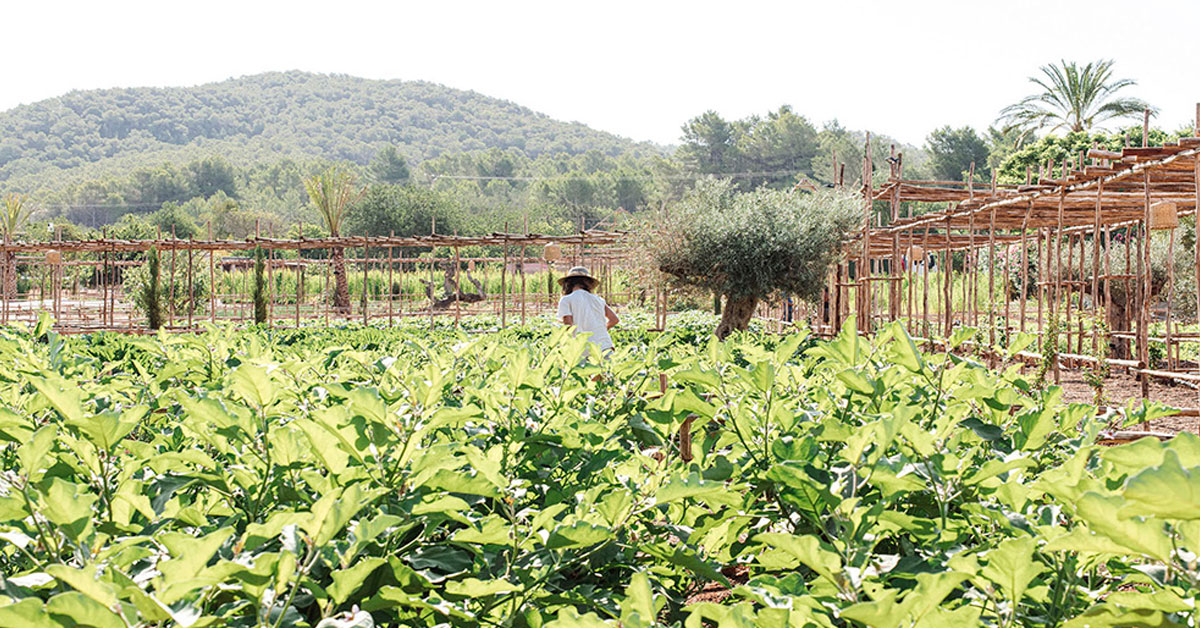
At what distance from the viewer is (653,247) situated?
1612 centimetres

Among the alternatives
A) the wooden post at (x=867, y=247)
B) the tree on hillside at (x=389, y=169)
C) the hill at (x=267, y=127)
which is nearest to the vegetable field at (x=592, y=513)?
the wooden post at (x=867, y=247)

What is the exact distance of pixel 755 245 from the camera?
1527 cm

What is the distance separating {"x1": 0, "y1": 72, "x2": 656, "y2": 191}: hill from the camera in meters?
139

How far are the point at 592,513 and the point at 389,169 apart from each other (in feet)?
375

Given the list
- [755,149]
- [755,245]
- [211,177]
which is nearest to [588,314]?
[755,245]

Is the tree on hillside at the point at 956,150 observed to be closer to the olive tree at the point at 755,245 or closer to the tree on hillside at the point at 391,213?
the tree on hillside at the point at 391,213

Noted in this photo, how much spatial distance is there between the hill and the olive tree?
415 feet

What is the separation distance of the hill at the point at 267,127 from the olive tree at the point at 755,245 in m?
126

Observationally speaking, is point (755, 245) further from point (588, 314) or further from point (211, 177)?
point (211, 177)

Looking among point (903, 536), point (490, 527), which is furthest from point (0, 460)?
point (903, 536)

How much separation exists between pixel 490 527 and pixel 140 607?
0.46 m

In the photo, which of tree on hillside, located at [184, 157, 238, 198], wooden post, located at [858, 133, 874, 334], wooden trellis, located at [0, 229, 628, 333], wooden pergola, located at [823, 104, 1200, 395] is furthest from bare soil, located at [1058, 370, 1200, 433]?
tree on hillside, located at [184, 157, 238, 198]

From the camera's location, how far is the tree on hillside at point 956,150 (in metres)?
68.2

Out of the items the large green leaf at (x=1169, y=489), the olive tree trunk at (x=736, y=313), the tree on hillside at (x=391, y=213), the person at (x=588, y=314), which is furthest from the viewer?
the tree on hillside at (x=391, y=213)
